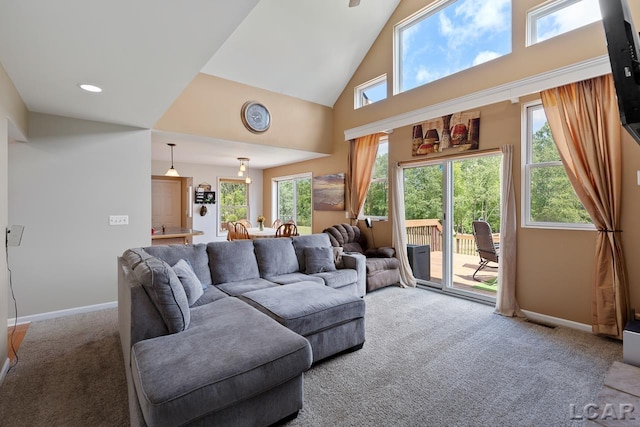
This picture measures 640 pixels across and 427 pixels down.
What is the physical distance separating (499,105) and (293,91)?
326 cm

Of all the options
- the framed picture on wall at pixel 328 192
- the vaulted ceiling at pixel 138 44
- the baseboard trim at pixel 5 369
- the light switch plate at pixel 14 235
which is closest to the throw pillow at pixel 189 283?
the light switch plate at pixel 14 235

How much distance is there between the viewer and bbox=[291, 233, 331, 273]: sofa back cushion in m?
3.77

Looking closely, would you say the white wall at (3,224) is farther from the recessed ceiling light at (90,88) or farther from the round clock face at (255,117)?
the round clock face at (255,117)

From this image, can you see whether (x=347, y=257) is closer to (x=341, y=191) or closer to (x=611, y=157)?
(x=341, y=191)

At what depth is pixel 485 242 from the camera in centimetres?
407

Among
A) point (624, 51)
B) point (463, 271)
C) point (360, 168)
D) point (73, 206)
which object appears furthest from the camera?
point (360, 168)

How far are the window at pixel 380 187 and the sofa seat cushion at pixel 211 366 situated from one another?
3.62 metres

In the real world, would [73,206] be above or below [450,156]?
below

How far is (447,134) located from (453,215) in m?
1.16

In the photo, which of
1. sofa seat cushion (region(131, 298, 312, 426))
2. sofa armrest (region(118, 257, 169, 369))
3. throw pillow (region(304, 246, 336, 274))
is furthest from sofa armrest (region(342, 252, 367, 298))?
sofa armrest (region(118, 257, 169, 369))

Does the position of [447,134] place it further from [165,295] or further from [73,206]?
[73,206]

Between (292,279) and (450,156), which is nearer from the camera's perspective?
(292,279)

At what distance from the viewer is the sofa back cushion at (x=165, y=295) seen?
1.82 m

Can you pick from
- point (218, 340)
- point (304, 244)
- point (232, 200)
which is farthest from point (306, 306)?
point (232, 200)
